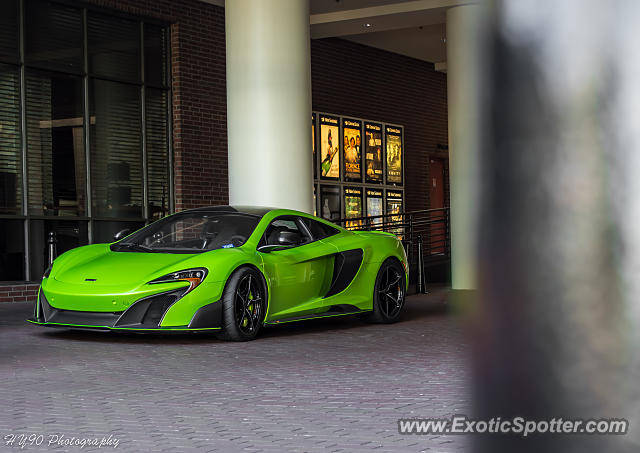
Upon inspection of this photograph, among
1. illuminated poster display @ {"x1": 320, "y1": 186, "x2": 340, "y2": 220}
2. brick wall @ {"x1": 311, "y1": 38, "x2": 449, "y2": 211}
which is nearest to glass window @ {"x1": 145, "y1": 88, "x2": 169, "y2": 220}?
brick wall @ {"x1": 311, "y1": 38, "x2": 449, "y2": 211}

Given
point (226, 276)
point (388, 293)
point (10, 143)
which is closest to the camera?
point (226, 276)

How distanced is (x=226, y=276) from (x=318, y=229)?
1.91 metres

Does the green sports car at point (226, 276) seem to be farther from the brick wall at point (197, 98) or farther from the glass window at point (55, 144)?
the brick wall at point (197, 98)

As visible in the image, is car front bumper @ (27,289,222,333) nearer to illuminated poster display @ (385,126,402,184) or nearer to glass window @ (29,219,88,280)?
glass window @ (29,219,88,280)

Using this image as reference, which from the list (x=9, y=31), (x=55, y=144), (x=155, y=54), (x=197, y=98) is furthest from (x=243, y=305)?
(x=197, y=98)

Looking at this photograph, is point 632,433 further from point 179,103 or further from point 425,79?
point 425,79

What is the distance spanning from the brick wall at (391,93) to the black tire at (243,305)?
13100mm

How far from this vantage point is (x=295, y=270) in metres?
9.60

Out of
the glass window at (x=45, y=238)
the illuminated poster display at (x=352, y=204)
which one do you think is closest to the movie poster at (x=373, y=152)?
the illuminated poster display at (x=352, y=204)

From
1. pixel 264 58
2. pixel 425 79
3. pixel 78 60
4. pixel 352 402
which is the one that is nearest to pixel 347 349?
pixel 352 402

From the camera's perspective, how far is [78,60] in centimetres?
1631

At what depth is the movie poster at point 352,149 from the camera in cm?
2278

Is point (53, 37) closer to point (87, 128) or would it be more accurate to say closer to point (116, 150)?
point (87, 128)

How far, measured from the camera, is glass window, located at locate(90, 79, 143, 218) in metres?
16.5
